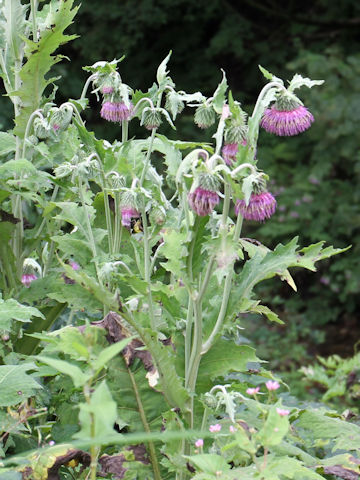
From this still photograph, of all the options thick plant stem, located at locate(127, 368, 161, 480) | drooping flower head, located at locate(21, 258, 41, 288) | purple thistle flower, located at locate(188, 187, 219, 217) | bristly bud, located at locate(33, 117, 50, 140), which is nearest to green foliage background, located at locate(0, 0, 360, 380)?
drooping flower head, located at locate(21, 258, 41, 288)

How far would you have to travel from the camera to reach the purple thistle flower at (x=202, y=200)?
4.52ft

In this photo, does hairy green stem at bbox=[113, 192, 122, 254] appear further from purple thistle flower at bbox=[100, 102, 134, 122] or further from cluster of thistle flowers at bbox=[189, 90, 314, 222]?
cluster of thistle flowers at bbox=[189, 90, 314, 222]

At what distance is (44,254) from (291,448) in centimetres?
112

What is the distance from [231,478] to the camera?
124 centimetres

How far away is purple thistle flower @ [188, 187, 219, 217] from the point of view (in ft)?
4.52

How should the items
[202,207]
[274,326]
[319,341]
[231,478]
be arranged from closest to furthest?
1. [231,478]
2. [202,207]
3. [319,341]
4. [274,326]

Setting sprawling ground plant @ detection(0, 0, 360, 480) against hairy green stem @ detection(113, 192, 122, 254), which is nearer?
sprawling ground plant @ detection(0, 0, 360, 480)

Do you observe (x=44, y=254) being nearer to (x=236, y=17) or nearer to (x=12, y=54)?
(x=12, y=54)

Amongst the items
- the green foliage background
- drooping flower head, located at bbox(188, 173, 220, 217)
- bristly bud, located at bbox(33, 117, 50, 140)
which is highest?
drooping flower head, located at bbox(188, 173, 220, 217)

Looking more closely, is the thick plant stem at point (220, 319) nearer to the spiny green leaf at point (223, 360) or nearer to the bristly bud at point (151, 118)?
the spiny green leaf at point (223, 360)

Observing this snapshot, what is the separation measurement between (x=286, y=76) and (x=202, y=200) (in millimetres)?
6391

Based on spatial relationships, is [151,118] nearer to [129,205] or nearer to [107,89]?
[107,89]

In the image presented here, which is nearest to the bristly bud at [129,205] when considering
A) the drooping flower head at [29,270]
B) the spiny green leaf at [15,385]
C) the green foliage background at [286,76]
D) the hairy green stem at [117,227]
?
the hairy green stem at [117,227]

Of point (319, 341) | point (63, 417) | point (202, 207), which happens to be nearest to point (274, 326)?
point (319, 341)
